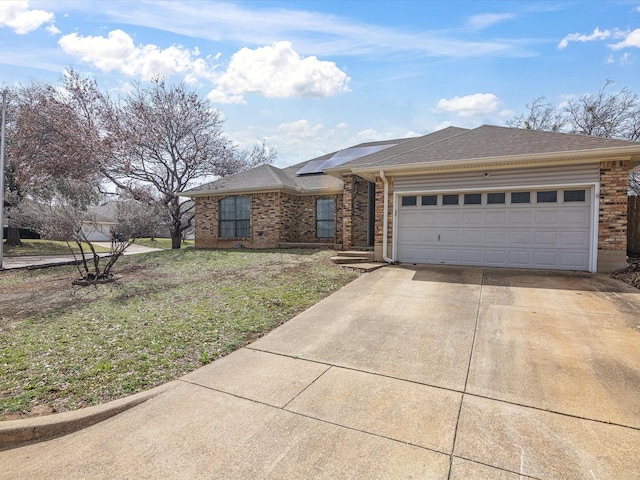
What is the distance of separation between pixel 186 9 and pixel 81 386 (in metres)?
7.58

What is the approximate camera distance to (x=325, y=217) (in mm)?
14969

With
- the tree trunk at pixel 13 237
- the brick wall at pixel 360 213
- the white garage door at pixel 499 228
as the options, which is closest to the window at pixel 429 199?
the white garage door at pixel 499 228

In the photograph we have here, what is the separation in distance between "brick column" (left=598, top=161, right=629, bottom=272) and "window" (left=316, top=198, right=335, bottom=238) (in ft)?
29.7

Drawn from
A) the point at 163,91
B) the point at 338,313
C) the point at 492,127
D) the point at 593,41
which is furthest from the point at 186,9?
the point at 163,91

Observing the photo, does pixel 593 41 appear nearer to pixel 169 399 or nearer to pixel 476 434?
pixel 476 434

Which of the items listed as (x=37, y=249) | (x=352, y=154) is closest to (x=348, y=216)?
(x=352, y=154)

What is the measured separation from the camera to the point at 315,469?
221 centimetres

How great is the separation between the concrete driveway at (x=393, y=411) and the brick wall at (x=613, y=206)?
4.01 metres

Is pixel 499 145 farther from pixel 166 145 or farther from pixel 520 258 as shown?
pixel 166 145

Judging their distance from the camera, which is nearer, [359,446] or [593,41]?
[359,446]

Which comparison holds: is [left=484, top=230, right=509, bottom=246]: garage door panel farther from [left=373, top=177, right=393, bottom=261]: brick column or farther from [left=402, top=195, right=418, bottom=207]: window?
[left=373, top=177, right=393, bottom=261]: brick column

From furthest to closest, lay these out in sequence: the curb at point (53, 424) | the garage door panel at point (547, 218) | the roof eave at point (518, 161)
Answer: the garage door panel at point (547, 218), the roof eave at point (518, 161), the curb at point (53, 424)

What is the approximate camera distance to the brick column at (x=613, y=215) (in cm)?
803

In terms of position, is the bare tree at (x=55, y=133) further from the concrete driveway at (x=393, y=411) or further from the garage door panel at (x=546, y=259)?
the garage door panel at (x=546, y=259)
